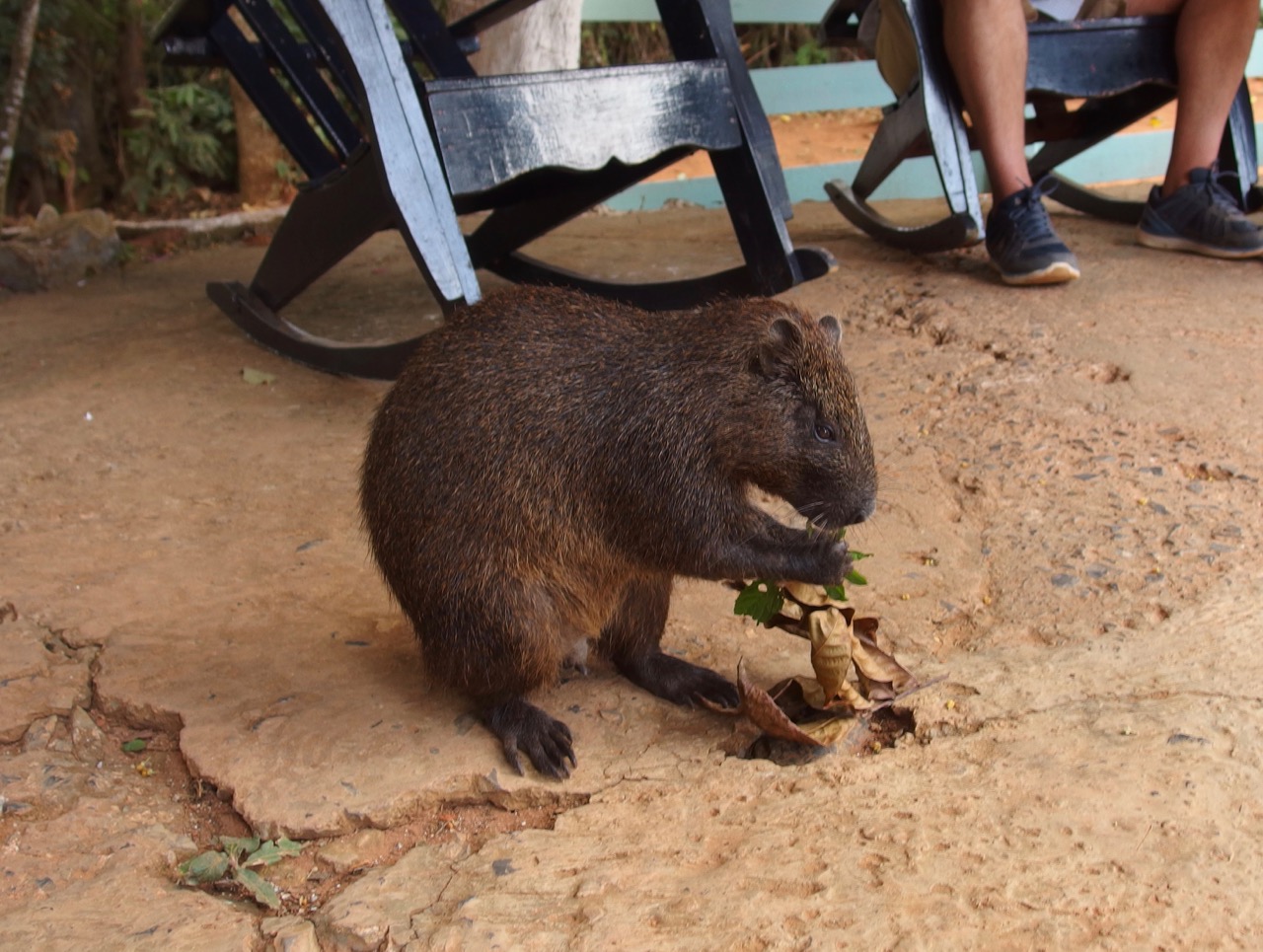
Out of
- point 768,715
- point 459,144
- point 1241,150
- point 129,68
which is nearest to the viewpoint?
point 768,715

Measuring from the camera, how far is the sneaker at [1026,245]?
4.47m

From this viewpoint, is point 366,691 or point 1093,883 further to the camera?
point 366,691

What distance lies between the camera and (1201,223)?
4.79 m

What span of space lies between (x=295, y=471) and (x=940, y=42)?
9.73 ft

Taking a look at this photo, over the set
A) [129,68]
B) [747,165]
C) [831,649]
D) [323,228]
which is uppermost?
[129,68]

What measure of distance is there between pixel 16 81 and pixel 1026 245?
192 inches

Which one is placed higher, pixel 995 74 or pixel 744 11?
pixel 744 11

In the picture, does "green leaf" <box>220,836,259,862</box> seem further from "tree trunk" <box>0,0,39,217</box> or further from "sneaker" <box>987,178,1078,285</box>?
"tree trunk" <box>0,0,39,217</box>

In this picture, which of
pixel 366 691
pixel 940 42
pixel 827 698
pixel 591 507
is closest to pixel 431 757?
pixel 366 691

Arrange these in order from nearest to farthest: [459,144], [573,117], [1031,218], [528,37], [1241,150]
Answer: [459,144] < [573,117] < [1031,218] < [1241,150] < [528,37]

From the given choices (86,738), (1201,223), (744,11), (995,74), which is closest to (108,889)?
(86,738)

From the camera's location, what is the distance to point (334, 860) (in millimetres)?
2133

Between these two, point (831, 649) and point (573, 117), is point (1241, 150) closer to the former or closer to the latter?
point (573, 117)

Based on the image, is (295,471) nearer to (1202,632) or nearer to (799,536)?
(799,536)
